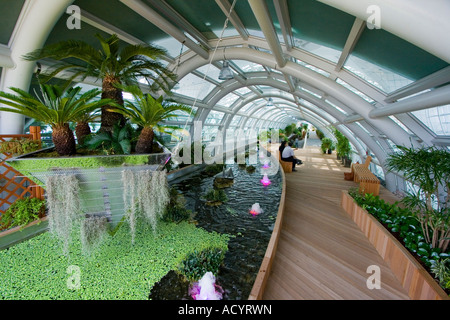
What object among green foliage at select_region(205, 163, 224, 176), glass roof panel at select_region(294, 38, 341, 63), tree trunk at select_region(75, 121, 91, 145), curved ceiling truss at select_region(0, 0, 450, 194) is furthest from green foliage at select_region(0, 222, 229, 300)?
green foliage at select_region(205, 163, 224, 176)

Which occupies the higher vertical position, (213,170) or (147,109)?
(147,109)

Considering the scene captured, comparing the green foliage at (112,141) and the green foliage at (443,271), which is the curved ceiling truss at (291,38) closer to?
the green foliage at (112,141)

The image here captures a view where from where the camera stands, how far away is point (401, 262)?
2.79 metres

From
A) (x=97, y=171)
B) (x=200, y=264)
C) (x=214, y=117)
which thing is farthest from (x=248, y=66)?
(x=200, y=264)

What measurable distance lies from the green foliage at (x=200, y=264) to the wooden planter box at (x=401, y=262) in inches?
101

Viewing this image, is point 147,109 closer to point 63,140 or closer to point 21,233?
point 63,140

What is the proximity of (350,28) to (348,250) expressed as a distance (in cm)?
406

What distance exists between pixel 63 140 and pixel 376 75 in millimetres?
6374

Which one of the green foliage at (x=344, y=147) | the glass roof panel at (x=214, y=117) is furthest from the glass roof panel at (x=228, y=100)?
the green foliage at (x=344, y=147)

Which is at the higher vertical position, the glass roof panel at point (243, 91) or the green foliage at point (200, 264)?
the glass roof panel at point (243, 91)

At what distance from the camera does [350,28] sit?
3.66 meters

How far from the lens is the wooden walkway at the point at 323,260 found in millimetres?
2607
